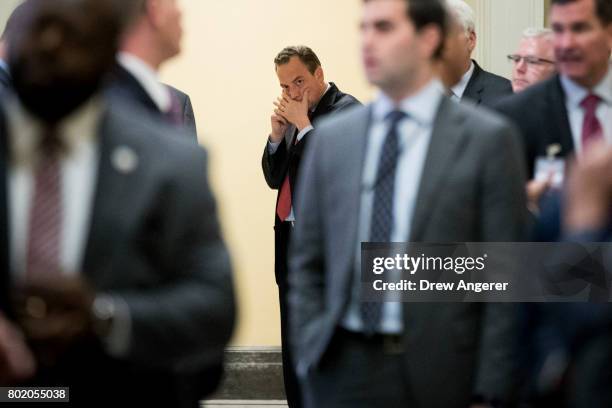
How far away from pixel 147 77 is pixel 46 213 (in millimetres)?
1122

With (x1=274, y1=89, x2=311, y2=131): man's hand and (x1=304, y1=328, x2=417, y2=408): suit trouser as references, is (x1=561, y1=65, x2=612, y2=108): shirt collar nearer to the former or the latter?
(x1=304, y1=328, x2=417, y2=408): suit trouser

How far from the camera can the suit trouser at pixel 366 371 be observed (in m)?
3.63

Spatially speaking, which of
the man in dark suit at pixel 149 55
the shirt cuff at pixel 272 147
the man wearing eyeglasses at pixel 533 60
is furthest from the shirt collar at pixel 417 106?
the shirt cuff at pixel 272 147

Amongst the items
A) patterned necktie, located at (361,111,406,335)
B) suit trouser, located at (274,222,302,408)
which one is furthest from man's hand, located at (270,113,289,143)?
patterned necktie, located at (361,111,406,335)

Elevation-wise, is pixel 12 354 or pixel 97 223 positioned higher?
pixel 97 223

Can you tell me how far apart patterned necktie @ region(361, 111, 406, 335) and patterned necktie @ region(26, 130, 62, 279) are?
1.33 metres

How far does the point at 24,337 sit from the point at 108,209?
248 millimetres

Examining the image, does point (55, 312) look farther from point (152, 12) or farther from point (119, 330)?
point (152, 12)

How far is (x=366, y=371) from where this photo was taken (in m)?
3.63

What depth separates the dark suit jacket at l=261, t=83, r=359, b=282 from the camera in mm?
7008

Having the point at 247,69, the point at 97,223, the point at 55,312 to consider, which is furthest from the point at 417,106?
the point at 247,69

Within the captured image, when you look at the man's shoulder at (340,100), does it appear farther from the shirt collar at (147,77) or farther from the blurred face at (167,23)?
the shirt collar at (147,77)

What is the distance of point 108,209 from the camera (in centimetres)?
A: 243

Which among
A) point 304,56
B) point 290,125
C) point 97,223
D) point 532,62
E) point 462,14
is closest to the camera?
point 97,223
